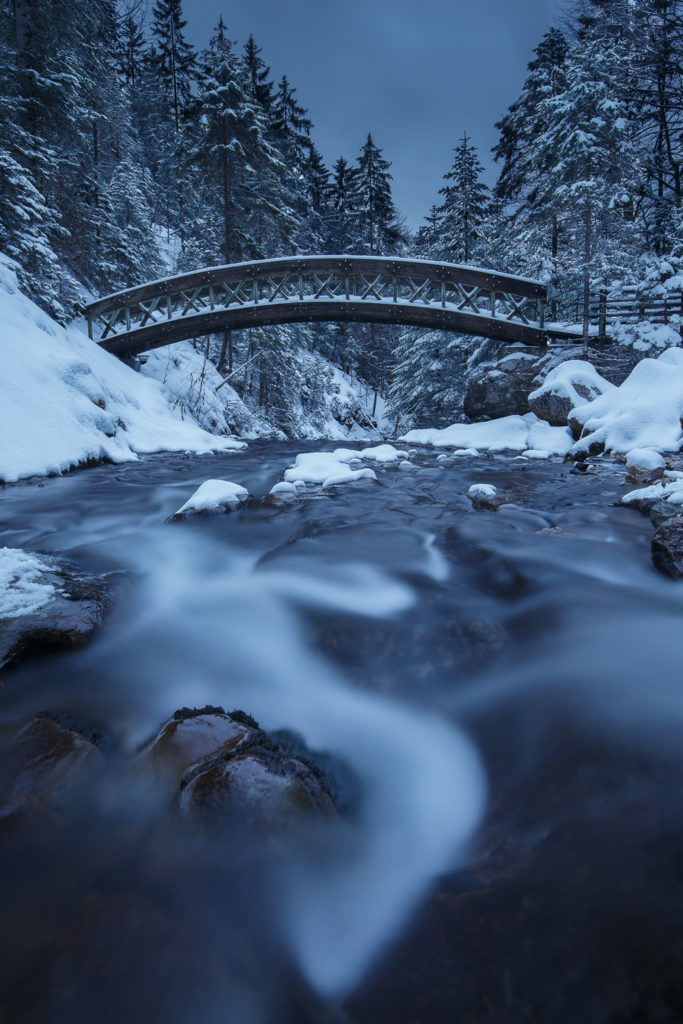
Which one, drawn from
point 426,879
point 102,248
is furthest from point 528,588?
point 102,248

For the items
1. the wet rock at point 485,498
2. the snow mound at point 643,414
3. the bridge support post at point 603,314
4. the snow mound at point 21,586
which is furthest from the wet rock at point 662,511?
the bridge support post at point 603,314

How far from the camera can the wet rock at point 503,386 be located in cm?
1639

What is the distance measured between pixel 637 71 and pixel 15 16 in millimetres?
18388

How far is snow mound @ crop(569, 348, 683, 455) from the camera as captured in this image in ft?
29.0

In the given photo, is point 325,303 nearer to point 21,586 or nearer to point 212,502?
point 212,502

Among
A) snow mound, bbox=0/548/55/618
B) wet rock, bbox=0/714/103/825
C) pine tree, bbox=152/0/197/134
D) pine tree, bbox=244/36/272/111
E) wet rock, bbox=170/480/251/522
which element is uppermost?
pine tree, bbox=152/0/197/134

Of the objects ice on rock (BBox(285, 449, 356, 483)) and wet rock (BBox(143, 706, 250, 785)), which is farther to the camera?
ice on rock (BBox(285, 449, 356, 483))

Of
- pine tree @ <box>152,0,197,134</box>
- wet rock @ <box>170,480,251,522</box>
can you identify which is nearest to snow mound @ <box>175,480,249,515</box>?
wet rock @ <box>170,480,251,522</box>

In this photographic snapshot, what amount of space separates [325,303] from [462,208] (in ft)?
23.7

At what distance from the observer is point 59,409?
27.5 feet

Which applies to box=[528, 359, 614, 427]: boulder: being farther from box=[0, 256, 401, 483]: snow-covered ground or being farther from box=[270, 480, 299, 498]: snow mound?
box=[270, 480, 299, 498]: snow mound

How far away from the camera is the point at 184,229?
110 ft

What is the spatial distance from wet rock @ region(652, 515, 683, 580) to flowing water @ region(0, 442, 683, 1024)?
100 mm

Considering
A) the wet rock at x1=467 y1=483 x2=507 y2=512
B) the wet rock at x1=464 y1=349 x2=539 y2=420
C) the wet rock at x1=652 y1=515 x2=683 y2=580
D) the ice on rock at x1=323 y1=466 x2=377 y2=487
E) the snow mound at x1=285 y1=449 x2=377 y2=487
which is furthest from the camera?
the wet rock at x1=464 y1=349 x2=539 y2=420
